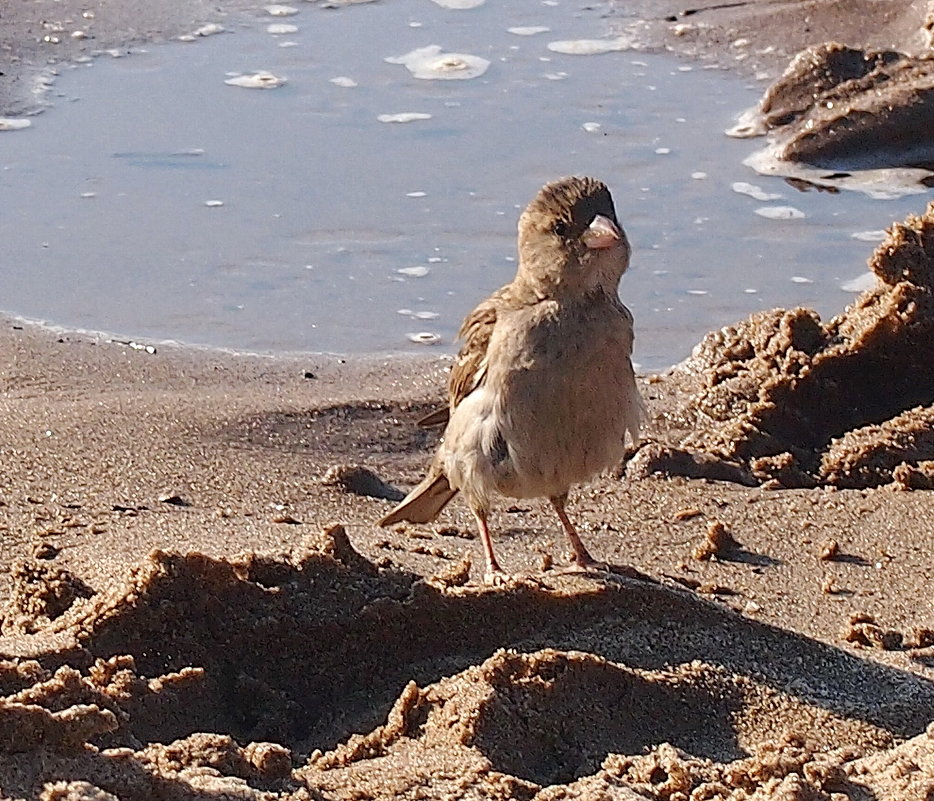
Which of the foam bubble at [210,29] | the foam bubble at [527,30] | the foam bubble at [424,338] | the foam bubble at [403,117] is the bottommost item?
the foam bubble at [424,338]

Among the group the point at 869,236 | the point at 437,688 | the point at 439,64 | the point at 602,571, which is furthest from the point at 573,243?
the point at 439,64

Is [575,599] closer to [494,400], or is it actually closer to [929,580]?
[494,400]

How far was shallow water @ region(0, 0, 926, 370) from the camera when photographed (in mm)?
8312

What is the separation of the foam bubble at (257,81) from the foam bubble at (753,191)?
3316 millimetres

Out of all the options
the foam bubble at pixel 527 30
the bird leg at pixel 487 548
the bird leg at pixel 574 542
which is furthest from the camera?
the foam bubble at pixel 527 30

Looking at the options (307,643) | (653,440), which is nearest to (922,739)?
(307,643)

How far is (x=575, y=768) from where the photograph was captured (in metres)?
3.67

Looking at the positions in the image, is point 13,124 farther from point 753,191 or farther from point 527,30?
point 753,191

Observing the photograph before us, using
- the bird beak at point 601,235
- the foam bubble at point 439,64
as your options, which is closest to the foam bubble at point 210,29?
the foam bubble at point 439,64

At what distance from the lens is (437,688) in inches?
151

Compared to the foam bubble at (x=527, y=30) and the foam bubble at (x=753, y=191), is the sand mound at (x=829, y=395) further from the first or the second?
the foam bubble at (x=527, y=30)

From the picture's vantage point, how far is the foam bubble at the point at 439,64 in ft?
39.0

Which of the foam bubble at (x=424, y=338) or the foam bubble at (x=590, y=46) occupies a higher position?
the foam bubble at (x=590, y=46)

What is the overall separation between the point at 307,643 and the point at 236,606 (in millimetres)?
187
